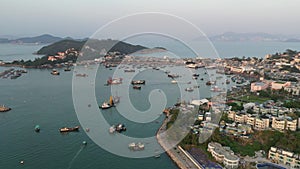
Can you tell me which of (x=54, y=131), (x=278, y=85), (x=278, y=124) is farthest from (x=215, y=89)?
(x=54, y=131)

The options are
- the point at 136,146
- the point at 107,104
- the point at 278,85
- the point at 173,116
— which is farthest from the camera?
the point at 278,85

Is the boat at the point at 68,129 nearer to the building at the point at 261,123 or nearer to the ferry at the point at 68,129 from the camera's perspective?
the ferry at the point at 68,129

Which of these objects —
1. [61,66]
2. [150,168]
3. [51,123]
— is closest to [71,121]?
[51,123]

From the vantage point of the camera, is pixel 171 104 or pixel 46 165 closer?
pixel 46 165

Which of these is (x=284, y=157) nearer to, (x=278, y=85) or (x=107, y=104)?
(x=107, y=104)

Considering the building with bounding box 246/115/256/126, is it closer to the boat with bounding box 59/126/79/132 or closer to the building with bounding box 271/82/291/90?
the boat with bounding box 59/126/79/132

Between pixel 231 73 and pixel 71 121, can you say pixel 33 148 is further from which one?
pixel 231 73

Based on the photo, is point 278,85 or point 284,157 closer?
point 284,157

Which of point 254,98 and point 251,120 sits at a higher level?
point 251,120

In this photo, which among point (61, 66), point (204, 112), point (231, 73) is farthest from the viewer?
point (61, 66)
